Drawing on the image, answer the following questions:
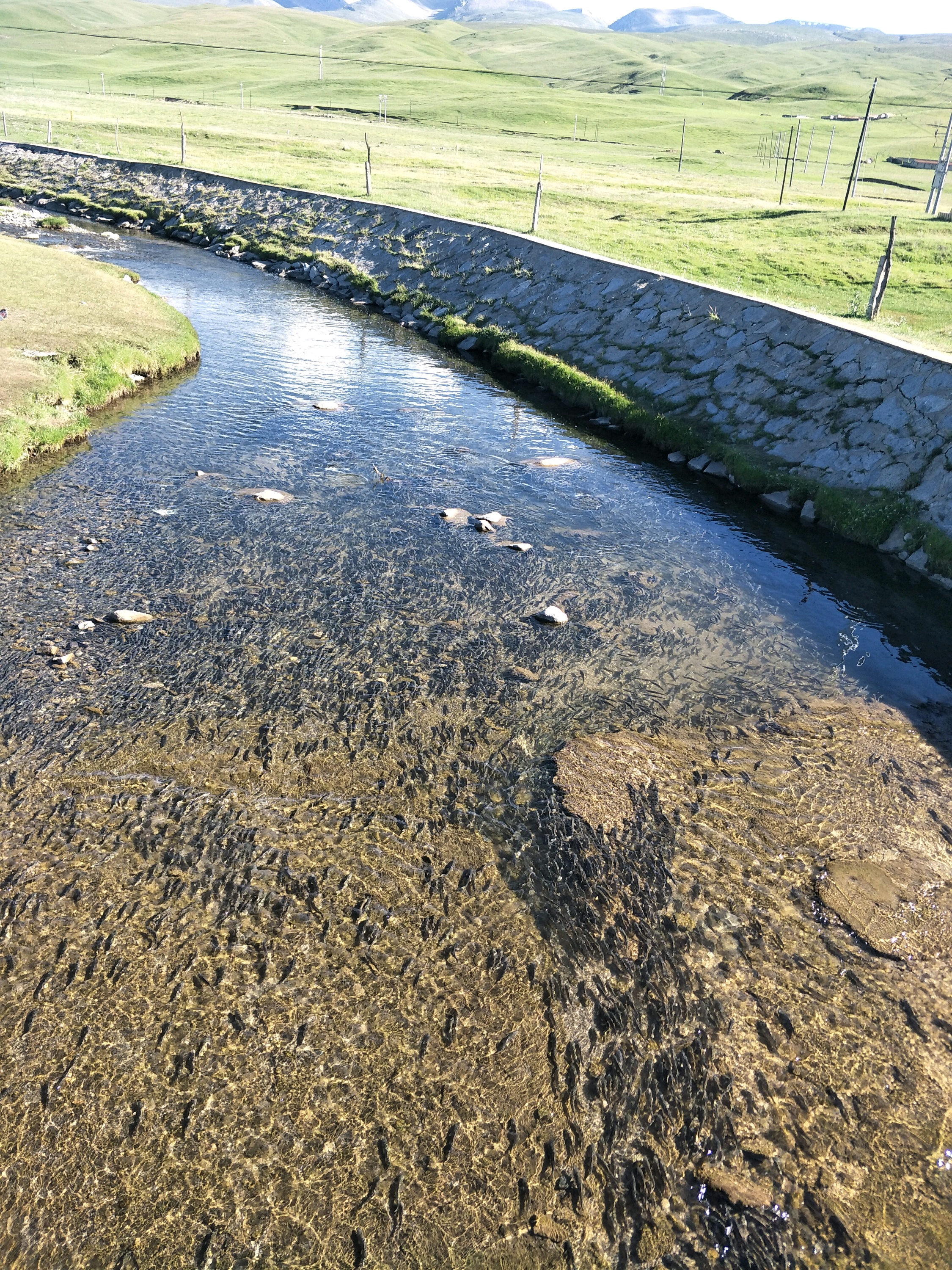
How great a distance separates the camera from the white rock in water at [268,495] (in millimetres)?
22141

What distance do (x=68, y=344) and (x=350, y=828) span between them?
80.7ft

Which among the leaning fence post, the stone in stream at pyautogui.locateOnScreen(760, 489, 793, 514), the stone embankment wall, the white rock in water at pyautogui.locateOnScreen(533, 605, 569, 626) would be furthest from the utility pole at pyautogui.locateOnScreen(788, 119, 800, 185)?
the white rock in water at pyautogui.locateOnScreen(533, 605, 569, 626)

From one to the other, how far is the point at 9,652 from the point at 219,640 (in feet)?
11.2

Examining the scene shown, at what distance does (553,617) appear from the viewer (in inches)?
697

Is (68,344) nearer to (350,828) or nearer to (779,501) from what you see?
(779,501)

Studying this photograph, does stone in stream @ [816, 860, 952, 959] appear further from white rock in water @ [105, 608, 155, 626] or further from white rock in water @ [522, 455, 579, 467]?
white rock in water @ [522, 455, 579, 467]

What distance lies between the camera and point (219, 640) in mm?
16094

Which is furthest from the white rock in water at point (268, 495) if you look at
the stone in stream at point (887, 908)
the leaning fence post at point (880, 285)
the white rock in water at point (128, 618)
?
the leaning fence post at point (880, 285)

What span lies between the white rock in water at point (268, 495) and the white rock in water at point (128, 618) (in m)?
6.25

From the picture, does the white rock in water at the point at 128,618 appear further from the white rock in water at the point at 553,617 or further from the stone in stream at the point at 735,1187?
the stone in stream at the point at 735,1187

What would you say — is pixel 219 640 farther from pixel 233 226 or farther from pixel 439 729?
pixel 233 226

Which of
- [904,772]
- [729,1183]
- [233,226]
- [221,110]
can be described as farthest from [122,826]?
[221,110]

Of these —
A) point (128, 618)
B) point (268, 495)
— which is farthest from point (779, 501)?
point (128, 618)

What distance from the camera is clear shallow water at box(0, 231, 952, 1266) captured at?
791cm
